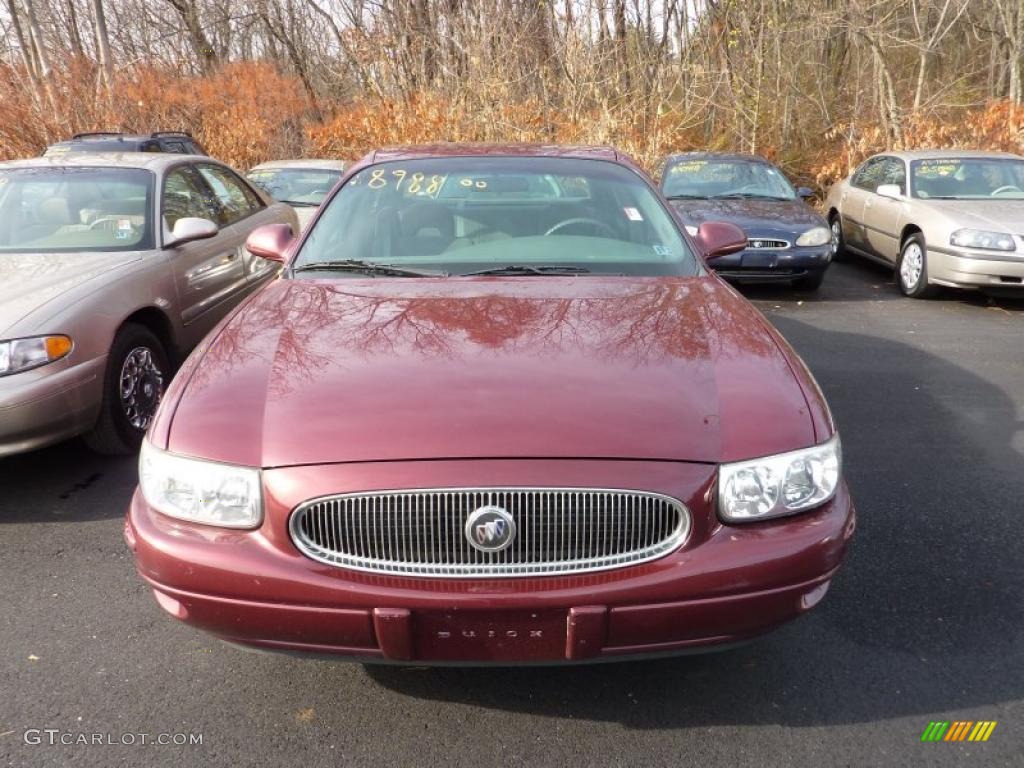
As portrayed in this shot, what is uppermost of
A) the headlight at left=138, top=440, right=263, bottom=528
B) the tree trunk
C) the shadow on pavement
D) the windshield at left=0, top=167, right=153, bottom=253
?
the tree trunk

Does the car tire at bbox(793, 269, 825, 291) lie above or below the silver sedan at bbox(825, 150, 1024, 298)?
below

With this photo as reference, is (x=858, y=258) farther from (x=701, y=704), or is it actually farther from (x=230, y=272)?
(x=701, y=704)

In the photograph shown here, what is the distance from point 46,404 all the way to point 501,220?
2208 mm

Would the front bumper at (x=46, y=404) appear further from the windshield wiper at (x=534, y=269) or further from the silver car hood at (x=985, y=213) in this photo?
the silver car hood at (x=985, y=213)

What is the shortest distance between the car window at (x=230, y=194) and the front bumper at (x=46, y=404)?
222 centimetres

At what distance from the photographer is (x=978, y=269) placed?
23.8ft

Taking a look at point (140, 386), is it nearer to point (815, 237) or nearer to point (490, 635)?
point (490, 635)

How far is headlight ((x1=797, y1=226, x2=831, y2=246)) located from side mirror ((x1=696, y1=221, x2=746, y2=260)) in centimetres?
448

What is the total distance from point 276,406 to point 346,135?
1534cm

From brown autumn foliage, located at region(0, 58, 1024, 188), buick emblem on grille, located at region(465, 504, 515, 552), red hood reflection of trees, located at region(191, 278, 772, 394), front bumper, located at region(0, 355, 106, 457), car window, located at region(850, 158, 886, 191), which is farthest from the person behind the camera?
brown autumn foliage, located at region(0, 58, 1024, 188)

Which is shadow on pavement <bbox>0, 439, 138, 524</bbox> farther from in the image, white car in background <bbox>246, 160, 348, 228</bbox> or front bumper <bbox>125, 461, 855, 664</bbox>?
white car in background <bbox>246, 160, 348, 228</bbox>

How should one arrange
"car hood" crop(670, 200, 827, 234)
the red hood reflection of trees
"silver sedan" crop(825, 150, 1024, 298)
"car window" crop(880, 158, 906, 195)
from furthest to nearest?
"car window" crop(880, 158, 906, 195)
"car hood" crop(670, 200, 827, 234)
"silver sedan" crop(825, 150, 1024, 298)
the red hood reflection of trees

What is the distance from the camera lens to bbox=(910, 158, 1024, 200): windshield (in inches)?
327

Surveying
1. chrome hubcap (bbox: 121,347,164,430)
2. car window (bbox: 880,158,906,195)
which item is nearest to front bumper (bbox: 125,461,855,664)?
chrome hubcap (bbox: 121,347,164,430)
